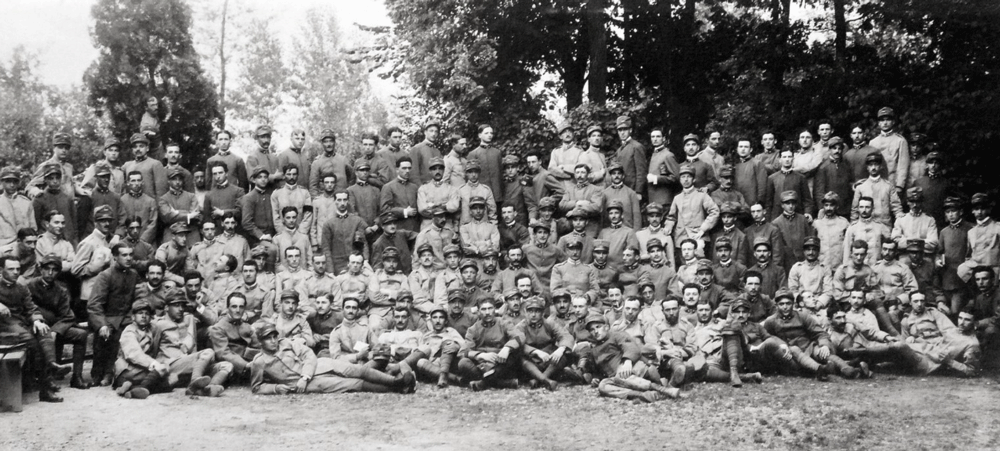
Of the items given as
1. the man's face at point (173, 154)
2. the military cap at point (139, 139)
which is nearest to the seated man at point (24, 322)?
the military cap at point (139, 139)

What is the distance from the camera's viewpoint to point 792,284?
36.2 feet

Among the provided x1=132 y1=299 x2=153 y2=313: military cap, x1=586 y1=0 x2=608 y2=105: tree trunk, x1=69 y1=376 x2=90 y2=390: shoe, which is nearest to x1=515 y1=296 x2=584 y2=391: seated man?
x1=132 y1=299 x2=153 y2=313: military cap

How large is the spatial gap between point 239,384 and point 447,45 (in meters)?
9.24

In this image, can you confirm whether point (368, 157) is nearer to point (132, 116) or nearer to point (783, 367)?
point (783, 367)

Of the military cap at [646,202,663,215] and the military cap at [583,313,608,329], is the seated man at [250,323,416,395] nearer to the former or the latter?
the military cap at [583,313,608,329]

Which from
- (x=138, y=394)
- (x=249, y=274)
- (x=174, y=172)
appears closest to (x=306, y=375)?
(x=138, y=394)

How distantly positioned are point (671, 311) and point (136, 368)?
557 cm

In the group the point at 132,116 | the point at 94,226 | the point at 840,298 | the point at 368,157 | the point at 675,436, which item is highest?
the point at 132,116

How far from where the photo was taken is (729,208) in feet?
37.6

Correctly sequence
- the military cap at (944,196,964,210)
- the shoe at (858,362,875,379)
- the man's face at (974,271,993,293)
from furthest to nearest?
the military cap at (944,196,964,210)
the man's face at (974,271,993,293)
the shoe at (858,362,875,379)

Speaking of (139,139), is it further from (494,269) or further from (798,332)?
(798,332)

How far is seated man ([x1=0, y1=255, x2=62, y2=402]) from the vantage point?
29.9ft

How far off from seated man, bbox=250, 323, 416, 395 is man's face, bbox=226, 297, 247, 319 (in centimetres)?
35

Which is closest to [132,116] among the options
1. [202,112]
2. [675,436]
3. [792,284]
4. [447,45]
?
[202,112]
